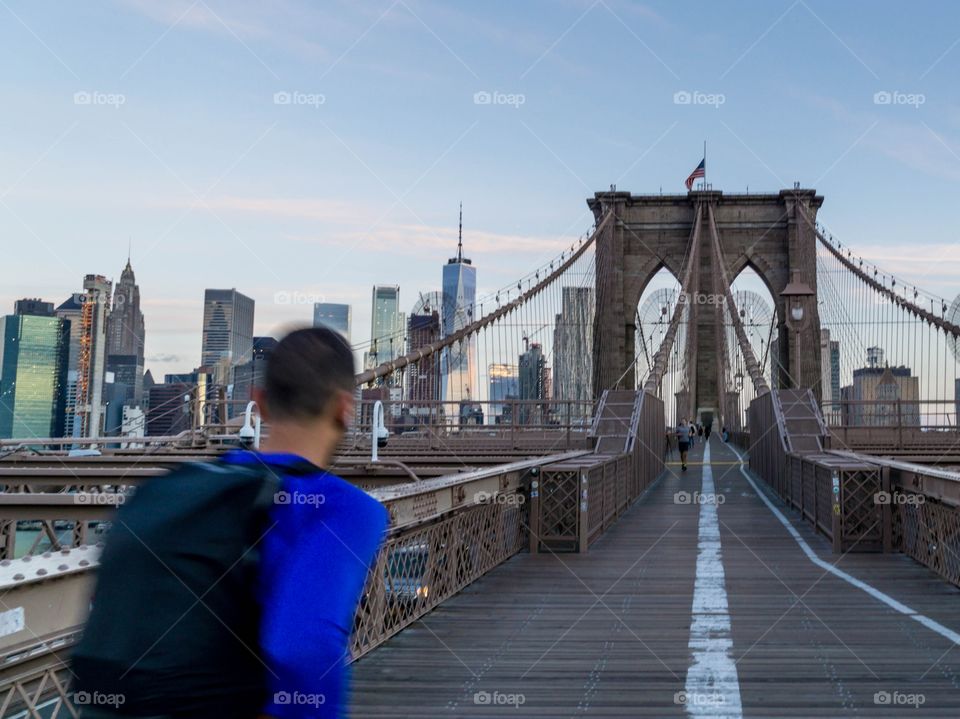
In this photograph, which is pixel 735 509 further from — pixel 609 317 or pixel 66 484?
pixel 609 317

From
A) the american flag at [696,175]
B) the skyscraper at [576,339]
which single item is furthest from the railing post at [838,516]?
the american flag at [696,175]

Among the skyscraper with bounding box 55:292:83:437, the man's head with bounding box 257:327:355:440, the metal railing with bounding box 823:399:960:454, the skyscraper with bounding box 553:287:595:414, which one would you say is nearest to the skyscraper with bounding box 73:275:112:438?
the skyscraper with bounding box 55:292:83:437

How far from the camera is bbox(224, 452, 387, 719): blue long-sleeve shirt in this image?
140 cm

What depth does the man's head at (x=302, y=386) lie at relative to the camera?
1.66 meters

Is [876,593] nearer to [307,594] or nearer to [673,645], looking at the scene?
[673,645]

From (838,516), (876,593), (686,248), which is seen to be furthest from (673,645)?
(686,248)

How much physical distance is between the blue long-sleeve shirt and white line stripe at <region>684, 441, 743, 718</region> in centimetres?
354

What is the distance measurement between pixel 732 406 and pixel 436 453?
4462 centimetres

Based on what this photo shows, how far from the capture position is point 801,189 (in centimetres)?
4494

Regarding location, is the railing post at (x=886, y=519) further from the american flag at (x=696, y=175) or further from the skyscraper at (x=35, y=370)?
the skyscraper at (x=35, y=370)

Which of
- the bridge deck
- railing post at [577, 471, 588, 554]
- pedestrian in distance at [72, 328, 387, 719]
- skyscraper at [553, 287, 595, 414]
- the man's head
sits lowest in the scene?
the bridge deck

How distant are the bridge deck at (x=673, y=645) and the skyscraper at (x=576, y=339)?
36.7m

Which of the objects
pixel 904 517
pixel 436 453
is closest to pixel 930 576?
pixel 904 517

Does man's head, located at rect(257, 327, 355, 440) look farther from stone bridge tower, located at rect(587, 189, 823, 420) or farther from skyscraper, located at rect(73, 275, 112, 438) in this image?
skyscraper, located at rect(73, 275, 112, 438)
